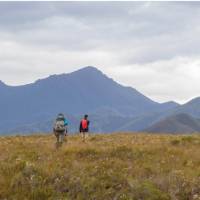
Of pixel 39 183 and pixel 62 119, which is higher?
pixel 62 119

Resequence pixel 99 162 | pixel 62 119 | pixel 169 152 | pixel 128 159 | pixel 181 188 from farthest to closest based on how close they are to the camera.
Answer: pixel 62 119
pixel 169 152
pixel 128 159
pixel 99 162
pixel 181 188

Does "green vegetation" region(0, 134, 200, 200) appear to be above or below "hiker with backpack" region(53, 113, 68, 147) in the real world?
below

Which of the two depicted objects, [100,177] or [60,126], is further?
[60,126]

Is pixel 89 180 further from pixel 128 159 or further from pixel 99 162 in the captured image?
pixel 128 159

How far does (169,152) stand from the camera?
23.1 meters

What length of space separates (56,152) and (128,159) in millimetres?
3822

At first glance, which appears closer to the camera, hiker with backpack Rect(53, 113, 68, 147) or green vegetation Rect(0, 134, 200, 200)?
green vegetation Rect(0, 134, 200, 200)

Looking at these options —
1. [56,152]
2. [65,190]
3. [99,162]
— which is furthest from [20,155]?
[65,190]

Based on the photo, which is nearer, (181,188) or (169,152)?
(181,188)

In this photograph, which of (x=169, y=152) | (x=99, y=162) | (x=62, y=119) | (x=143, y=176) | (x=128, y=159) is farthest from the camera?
(x=62, y=119)

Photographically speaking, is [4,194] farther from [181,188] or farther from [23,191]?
[181,188]

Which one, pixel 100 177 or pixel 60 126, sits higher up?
pixel 60 126

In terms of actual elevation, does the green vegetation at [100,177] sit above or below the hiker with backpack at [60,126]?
below

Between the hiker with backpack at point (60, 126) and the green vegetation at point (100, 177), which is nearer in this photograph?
the green vegetation at point (100, 177)
